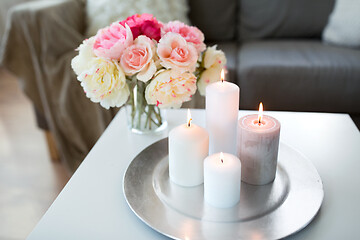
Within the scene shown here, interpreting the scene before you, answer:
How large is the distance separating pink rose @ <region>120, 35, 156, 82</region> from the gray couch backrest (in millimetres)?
1250

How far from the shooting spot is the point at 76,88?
1.55 metres

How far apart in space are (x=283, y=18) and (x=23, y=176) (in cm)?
147

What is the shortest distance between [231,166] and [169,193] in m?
0.15

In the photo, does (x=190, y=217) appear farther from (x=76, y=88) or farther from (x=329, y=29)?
(x=329, y=29)

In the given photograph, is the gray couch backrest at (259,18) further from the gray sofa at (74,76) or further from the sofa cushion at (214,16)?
the gray sofa at (74,76)

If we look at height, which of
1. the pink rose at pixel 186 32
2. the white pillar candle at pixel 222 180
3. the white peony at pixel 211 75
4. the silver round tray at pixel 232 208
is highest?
the pink rose at pixel 186 32

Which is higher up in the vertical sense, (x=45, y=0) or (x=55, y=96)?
(x=45, y=0)

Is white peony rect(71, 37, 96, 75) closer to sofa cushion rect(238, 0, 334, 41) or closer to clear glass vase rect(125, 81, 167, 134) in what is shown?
clear glass vase rect(125, 81, 167, 134)

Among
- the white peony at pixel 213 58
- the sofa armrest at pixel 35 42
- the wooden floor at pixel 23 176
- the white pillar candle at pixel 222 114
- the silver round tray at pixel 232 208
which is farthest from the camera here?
the sofa armrest at pixel 35 42

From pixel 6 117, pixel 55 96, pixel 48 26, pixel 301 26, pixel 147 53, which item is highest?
pixel 147 53

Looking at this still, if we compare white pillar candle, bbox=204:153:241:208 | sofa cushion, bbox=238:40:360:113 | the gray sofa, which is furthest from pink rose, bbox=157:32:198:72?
sofa cushion, bbox=238:40:360:113

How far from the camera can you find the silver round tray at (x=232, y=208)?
63cm

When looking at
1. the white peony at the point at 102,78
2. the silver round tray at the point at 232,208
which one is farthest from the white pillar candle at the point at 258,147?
the white peony at the point at 102,78

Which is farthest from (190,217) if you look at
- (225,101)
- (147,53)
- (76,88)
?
(76,88)
